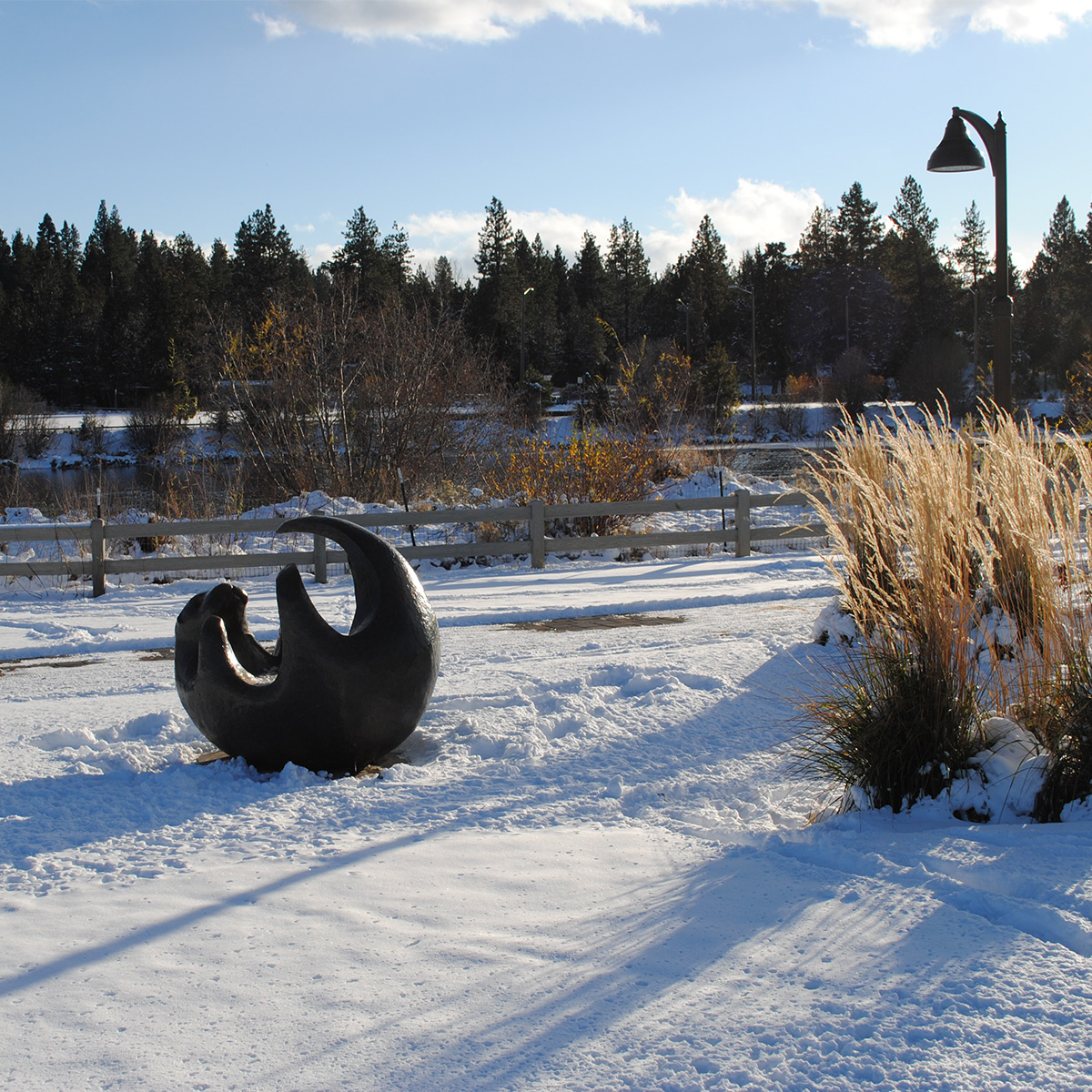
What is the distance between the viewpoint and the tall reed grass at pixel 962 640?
407cm

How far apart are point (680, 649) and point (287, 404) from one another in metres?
14.1

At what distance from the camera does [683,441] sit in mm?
24328

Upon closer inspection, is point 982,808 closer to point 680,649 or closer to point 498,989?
point 498,989

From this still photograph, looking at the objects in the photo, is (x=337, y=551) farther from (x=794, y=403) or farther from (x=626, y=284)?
(x=626, y=284)

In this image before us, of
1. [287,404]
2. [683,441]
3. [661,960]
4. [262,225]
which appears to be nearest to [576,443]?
[287,404]

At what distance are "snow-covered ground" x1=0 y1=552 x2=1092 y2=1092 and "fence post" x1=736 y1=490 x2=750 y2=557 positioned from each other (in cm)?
796

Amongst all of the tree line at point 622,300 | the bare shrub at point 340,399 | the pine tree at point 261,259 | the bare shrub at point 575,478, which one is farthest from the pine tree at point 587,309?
the bare shrub at point 575,478

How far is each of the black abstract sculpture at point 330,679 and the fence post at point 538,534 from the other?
786 centimetres

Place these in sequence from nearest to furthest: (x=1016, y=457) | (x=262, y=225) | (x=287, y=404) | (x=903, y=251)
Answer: (x=1016, y=457), (x=287, y=404), (x=262, y=225), (x=903, y=251)

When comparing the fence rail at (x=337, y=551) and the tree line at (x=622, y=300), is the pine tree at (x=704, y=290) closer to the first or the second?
the tree line at (x=622, y=300)

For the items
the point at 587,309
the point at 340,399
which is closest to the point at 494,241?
the point at 587,309

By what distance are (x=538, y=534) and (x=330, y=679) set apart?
8574mm

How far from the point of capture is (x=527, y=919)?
3.35 m

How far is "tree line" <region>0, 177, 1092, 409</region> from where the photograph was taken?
218 feet
